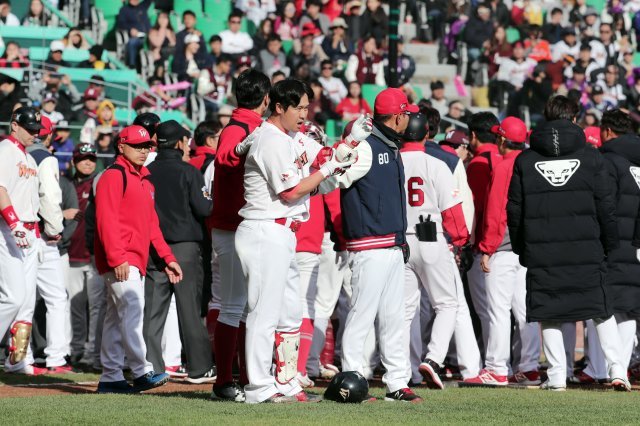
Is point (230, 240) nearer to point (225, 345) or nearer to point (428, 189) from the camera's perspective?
point (225, 345)

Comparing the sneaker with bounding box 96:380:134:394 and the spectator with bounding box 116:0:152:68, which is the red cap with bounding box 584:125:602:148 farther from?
the spectator with bounding box 116:0:152:68

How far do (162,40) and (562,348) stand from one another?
13.4 metres

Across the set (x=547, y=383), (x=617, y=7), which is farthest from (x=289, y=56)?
(x=547, y=383)

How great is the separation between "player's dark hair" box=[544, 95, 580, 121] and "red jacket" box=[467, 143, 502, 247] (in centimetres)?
82

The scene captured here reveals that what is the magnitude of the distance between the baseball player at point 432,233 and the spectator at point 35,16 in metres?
12.6

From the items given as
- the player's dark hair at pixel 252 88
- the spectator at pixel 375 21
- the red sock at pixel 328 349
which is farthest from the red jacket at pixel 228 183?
the spectator at pixel 375 21

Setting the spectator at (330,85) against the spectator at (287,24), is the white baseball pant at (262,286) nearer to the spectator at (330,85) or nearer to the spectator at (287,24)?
the spectator at (330,85)

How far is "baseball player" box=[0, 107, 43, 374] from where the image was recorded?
10250mm

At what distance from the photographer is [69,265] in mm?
13078

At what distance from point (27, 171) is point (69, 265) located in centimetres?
259

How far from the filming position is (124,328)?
9.34 metres

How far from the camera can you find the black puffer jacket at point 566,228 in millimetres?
9945

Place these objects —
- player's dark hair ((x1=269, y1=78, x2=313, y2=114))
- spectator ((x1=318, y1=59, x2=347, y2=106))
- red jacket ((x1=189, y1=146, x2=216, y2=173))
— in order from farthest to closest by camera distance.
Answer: spectator ((x1=318, y1=59, x2=347, y2=106)), red jacket ((x1=189, y1=146, x2=216, y2=173)), player's dark hair ((x1=269, y1=78, x2=313, y2=114))

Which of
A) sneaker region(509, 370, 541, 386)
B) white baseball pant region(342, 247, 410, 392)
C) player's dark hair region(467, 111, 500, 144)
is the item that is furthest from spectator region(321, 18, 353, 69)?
white baseball pant region(342, 247, 410, 392)
